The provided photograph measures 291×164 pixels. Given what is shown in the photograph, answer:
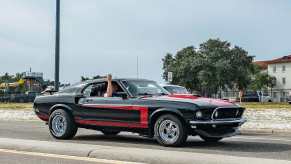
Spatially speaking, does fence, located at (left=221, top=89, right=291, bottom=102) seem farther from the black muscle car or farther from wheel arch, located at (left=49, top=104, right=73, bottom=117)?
the black muscle car

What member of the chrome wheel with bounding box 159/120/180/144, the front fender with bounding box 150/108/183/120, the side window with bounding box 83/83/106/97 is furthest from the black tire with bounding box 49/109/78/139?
the chrome wheel with bounding box 159/120/180/144

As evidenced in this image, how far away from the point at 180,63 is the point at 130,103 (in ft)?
290

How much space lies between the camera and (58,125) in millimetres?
13422

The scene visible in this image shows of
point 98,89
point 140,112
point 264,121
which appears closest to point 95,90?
point 98,89

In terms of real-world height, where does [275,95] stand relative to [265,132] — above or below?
above

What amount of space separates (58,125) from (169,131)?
3.30 meters

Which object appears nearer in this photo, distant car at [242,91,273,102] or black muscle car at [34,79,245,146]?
black muscle car at [34,79,245,146]

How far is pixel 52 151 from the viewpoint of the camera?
33.0 feet

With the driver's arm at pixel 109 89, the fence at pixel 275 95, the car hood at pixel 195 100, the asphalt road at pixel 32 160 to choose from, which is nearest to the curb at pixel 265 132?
the car hood at pixel 195 100

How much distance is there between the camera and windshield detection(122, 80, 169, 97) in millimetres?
12453

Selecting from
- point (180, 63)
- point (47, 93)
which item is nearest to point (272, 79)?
point (180, 63)

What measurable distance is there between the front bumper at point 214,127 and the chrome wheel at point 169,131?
1.14 feet

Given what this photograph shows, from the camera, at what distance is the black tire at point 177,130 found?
36.6 feet

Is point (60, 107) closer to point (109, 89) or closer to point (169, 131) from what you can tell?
point (109, 89)
